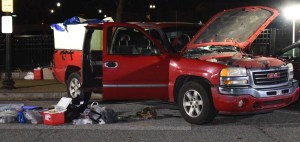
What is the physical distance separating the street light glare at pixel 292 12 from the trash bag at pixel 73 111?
5.08 m

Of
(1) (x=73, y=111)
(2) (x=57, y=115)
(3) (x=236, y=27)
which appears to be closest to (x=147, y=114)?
(1) (x=73, y=111)

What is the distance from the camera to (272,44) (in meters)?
12.1

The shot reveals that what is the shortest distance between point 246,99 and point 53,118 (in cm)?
311

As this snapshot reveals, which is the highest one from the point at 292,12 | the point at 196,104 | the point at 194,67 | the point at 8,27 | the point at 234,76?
the point at 292,12

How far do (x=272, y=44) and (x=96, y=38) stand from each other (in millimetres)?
4249

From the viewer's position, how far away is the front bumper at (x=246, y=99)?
301 inches

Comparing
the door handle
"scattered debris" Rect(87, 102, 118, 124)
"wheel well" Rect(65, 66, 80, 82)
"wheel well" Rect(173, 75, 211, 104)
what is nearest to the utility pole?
"wheel well" Rect(65, 66, 80, 82)

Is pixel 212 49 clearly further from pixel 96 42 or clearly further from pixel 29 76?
pixel 29 76

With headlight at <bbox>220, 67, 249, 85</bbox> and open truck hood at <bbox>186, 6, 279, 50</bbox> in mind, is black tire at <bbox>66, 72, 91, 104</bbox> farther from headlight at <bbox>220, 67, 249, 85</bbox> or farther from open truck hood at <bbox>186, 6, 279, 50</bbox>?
headlight at <bbox>220, 67, 249, 85</bbox>

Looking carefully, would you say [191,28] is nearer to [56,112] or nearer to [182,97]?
[182,97]

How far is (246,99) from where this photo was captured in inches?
301

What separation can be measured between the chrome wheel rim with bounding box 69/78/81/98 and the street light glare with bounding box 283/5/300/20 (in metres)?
4.79

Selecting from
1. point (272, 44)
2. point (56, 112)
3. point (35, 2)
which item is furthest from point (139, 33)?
point (35, 2)

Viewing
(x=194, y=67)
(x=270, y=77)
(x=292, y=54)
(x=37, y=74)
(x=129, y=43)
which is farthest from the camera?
(x=37, y=74)
